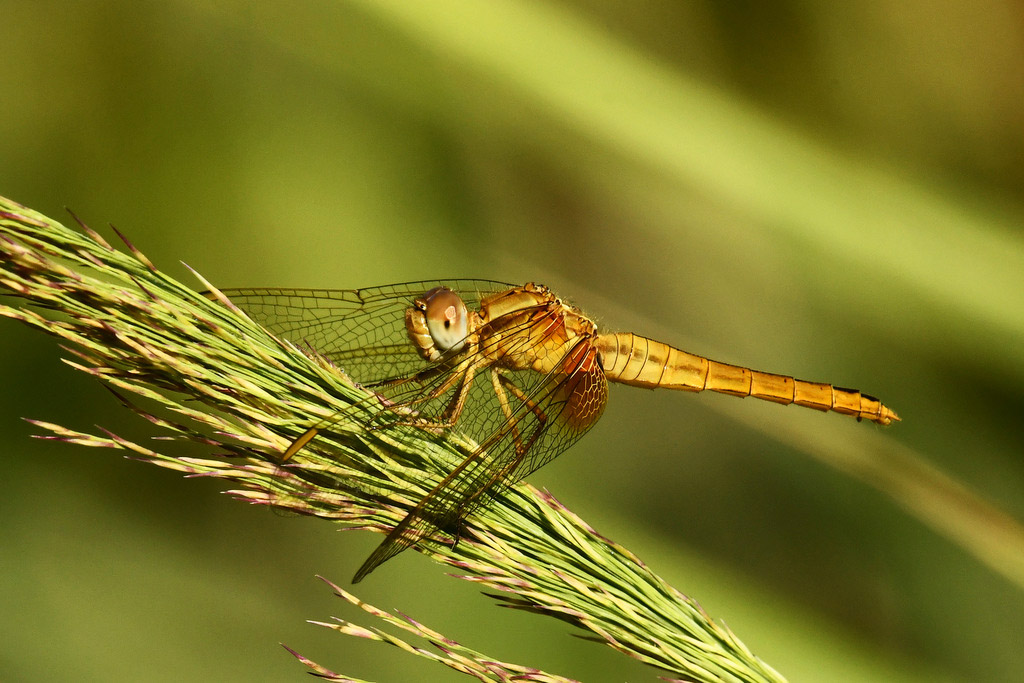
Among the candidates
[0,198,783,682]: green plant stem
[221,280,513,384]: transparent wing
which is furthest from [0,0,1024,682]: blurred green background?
[0,198,783,682]: green plant stem

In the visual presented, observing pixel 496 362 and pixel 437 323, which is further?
pixel 496 362

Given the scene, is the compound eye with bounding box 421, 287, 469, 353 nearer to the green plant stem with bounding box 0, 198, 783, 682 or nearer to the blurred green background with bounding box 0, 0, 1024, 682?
the green plant stem with bounding box 0, 198, 783, 682

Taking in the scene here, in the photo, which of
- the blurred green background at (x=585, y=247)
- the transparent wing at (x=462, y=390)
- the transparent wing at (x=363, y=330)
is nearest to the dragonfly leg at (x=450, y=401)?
the transparent wing at (x=462, y=390)

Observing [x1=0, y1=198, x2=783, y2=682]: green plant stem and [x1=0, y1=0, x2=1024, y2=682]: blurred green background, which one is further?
[x1=0, y1=0, x2=1024, y2=682]: blurred green background

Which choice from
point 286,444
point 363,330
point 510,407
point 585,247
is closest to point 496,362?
point 510,407

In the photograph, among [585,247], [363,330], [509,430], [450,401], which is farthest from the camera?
[585,247]

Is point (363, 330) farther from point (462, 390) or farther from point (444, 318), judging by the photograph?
point (462, 390)

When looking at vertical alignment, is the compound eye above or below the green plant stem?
above

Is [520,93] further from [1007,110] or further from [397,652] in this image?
[397,652]
